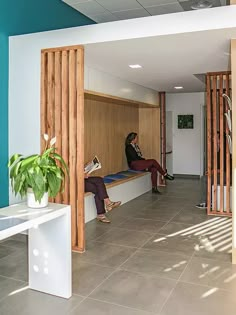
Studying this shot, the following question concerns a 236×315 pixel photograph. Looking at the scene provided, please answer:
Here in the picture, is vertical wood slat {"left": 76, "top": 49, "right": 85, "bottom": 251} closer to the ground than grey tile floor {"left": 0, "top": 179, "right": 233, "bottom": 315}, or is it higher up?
higher up

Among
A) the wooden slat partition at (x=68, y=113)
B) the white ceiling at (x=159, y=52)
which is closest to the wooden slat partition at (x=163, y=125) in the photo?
the white ceiling at (x=159, y=52)

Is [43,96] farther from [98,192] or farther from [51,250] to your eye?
[51,250]

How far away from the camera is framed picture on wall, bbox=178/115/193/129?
32.0ft

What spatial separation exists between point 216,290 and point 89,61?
3.37m

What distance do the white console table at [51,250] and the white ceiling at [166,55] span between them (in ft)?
7.03

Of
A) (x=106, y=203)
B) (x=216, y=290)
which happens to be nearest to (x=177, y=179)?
(x=106, y=203)

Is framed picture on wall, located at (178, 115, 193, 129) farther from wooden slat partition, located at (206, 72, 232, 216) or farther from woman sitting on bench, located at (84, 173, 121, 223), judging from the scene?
woman sitting on bench, located at (84, 173, 121, 223)

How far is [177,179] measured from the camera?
9.66 metres

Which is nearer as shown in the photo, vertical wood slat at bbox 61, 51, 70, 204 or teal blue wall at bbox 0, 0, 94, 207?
vertical wood slat at bbox 61, 51, 70, 204

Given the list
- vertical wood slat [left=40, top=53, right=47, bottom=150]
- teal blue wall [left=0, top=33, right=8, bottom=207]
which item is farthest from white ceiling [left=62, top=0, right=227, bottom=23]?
vertical wood slat [left=40, top=53, right=47, bottom=150]

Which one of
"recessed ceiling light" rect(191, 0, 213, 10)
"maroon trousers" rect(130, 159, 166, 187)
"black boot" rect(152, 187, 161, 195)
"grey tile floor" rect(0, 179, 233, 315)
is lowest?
"grey tile floor" rect(0, 179, 233, 315)

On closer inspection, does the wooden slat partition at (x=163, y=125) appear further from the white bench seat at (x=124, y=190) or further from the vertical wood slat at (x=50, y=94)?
the vertical wood slat at (x=50, y=94)

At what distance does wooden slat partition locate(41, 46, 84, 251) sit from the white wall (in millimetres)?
6301

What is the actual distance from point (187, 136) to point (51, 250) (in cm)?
763
